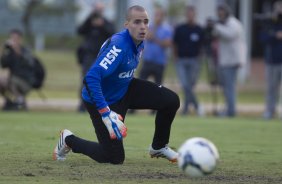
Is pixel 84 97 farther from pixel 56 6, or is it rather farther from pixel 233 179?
pixel 56 6

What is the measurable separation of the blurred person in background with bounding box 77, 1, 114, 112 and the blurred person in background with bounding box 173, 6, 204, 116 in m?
1.89

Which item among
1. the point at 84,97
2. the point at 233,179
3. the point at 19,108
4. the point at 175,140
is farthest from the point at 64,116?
the point at 233,179

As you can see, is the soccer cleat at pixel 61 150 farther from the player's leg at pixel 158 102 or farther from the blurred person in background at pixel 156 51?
the blurred person in background at pixel 156 51

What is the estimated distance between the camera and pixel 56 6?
4959cm

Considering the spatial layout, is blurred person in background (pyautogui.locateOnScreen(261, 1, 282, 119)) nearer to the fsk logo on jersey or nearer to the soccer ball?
the fsk logo on jersey

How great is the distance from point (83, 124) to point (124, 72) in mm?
6727

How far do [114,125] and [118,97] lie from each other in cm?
92

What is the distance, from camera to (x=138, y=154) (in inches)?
460

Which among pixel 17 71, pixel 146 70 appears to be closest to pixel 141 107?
pixel 146 70

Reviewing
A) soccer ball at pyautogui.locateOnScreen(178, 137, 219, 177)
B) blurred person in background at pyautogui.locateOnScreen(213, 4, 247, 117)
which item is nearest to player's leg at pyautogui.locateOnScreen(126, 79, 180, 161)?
soccer ball at pyautogui.locateOnScreen(178, 137, 219, 177)

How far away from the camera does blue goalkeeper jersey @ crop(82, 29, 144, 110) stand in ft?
32.1

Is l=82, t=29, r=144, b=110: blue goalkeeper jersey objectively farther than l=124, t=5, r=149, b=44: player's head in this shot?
No

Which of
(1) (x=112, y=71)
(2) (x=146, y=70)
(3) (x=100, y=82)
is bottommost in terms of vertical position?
(2) (x=146, y=70)

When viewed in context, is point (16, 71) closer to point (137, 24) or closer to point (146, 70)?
point (146, 70)
